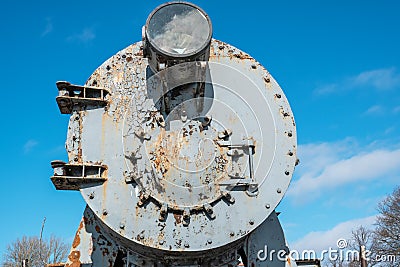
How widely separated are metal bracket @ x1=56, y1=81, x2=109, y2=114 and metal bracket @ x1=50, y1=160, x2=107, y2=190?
0.59 m

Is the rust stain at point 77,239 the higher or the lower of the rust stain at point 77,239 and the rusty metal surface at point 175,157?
the lower

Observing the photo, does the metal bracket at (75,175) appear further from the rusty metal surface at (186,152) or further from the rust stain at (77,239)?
the rust stain at (77,239)

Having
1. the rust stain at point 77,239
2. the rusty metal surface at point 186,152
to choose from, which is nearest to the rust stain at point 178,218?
the rusty metal surface at point 186,152

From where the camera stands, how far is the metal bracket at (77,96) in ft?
14.5

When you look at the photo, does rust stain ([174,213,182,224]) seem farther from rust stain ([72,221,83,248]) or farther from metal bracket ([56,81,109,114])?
metal bracket ([56,81,109,114])

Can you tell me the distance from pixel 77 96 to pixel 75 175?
2.55ft

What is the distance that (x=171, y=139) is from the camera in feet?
14.4

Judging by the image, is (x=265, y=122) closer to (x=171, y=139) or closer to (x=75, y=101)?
(x=171, y=139)

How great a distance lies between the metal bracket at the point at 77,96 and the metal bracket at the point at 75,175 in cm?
59

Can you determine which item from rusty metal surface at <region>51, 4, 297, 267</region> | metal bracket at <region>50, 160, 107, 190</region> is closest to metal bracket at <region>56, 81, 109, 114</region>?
rusty metal surface at <region>51, 4, 297, 267</region>

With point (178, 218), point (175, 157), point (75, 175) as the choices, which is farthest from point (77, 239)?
point (175, 157)

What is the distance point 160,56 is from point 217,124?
0.86m

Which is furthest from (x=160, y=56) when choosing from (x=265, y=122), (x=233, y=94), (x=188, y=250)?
(x=188, y=250)

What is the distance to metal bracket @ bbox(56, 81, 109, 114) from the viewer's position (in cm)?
441
